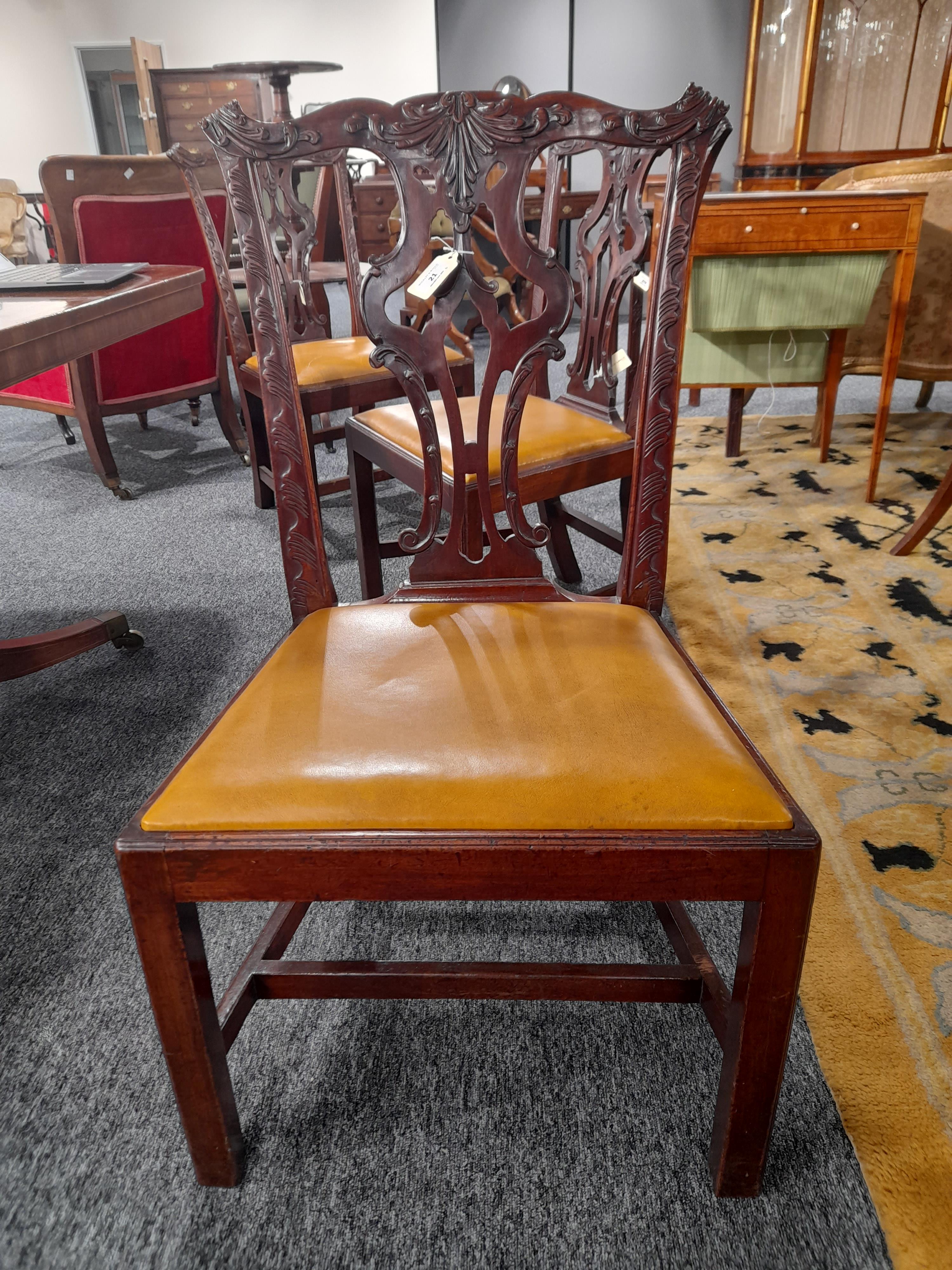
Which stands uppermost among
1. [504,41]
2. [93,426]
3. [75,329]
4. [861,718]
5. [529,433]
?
[504,41]

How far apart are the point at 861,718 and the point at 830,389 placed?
1.65 m

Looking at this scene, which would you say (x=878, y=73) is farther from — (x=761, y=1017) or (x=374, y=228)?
(x=761, y=1017)

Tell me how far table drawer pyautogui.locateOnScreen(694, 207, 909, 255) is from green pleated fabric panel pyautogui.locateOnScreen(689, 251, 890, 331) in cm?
5

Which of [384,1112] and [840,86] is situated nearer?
[384,1112]

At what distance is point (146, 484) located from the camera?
116 inches

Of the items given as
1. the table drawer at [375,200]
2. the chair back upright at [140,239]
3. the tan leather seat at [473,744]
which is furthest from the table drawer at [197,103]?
the tan leather seat at [473,744]

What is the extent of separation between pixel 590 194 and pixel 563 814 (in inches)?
195

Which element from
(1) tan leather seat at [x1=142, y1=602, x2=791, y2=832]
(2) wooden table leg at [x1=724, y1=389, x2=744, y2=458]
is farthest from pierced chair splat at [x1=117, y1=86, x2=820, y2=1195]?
(2) wooden table leg at [x1=724, y1=389, x2=744, y2=458]

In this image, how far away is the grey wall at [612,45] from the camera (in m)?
6.18

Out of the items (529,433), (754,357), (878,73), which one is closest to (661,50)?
(878,73)

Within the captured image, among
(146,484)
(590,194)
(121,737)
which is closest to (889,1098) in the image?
(121,737)

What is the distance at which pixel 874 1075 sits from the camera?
3.05 feet

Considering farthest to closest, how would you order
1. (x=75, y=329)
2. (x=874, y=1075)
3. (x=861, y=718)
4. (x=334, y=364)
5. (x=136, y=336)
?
(x=136, y=336), (x=334, y=364), (x=861, y=718), (x=75, y=329), (x=874, y=1075)

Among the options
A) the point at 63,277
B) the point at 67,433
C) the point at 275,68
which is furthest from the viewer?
the point at 67,433
